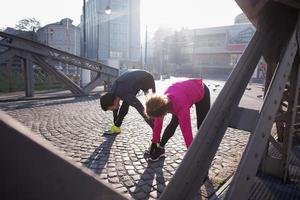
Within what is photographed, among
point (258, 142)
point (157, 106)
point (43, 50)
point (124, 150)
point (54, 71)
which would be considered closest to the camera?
point (258, 142)

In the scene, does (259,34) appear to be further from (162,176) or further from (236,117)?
(162,176)

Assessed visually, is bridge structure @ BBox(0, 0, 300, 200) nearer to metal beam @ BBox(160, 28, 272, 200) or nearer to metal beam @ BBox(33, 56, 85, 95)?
metal beam @ BBox(160, 28, 272, 200)

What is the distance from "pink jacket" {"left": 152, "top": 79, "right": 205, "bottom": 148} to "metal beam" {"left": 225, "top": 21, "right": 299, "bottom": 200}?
1.36 metres

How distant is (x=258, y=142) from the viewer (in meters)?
2.01

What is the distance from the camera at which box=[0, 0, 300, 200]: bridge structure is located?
0.70 meters

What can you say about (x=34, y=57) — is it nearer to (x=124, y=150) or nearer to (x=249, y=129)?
(x=124, y=150)

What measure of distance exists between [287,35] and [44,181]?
9.92ft

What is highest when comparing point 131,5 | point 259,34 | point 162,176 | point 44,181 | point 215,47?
point 131,5

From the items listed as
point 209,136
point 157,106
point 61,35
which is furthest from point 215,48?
point 209,136

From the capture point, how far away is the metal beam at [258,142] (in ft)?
6.10

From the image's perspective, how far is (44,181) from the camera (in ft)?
2.20

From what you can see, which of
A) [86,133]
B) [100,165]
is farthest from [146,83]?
[100,165]

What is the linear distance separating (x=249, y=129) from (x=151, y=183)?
5.94 ft

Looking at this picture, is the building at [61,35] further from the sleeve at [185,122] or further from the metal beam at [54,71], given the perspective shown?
the sleeve at [185,122]
